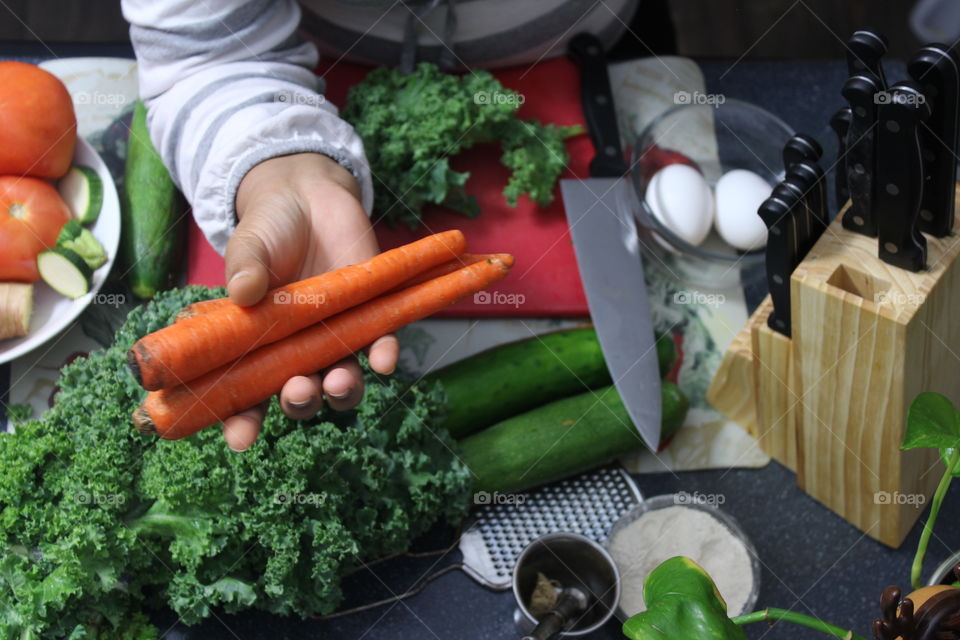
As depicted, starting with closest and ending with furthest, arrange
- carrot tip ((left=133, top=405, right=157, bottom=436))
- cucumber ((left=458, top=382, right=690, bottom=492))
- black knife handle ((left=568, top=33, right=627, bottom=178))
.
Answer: carrot tip ((left=133, top=405, right=157, bottom=436))
cucumber ((left=458, top=382, right=690, bottom=492))
black knife handle ((left=568, top=33, right=627, bottom=178))

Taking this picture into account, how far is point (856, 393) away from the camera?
3.93 feet

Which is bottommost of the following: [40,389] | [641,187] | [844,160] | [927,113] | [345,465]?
[40,389]

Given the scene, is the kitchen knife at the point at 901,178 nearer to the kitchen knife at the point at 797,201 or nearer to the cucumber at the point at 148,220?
the kitchen knife at the point at 797,201

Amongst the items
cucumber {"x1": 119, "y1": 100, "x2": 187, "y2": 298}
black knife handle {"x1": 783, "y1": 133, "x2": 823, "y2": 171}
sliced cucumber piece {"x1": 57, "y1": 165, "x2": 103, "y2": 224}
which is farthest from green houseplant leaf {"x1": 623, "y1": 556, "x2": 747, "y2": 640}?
sliced cucumber piece {"x1": 57, "y1": 165, "x2": 103, "y2": 224}

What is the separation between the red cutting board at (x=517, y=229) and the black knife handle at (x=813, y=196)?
392 mm

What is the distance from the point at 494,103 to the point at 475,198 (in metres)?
0.15

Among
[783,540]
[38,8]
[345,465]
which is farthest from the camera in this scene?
[38,8]

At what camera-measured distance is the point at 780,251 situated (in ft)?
3.72

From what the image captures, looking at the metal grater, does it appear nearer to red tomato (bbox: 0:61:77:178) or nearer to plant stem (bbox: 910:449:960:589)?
plant stem (bbox: 910:449:960:589)

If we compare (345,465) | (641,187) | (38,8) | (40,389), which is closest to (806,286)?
(641,187)

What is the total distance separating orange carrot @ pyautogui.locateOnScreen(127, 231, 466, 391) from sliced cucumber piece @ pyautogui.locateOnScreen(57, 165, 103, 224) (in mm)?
448

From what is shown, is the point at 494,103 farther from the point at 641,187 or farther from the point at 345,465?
the point at 345,465

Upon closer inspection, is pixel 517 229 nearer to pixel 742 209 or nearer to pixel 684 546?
pixel 742 209

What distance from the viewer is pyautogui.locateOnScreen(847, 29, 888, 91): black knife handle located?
102 centimetres
